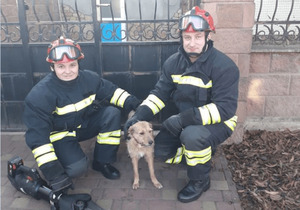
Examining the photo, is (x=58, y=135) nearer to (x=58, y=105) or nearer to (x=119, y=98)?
(x=58, y=105)

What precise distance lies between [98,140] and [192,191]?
1.40 metres

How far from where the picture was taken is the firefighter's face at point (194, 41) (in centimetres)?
334

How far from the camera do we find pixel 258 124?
4824 millimetres

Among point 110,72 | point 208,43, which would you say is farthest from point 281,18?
point 110,72

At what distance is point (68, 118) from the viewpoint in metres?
3.66

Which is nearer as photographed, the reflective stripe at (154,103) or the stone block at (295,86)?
the reflective stripe at (154,103)

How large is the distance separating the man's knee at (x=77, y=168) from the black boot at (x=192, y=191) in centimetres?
122

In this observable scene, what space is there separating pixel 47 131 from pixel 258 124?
10.8 ft

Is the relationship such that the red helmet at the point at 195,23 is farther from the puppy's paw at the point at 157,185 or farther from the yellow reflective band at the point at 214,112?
the puppy's paw at the point at 157,185

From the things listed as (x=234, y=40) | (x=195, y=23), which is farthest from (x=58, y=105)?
(x=234, y=40)

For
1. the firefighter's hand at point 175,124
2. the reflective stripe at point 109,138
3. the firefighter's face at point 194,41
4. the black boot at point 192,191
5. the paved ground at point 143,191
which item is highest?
the firefighter's face at point 194,41

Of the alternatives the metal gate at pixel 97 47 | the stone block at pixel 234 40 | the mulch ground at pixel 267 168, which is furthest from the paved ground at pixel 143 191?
the stone block at pixel 234 40

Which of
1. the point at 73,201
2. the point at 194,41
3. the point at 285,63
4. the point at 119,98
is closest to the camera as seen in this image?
the point at 73,201

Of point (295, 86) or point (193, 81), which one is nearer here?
point (193, 81)
